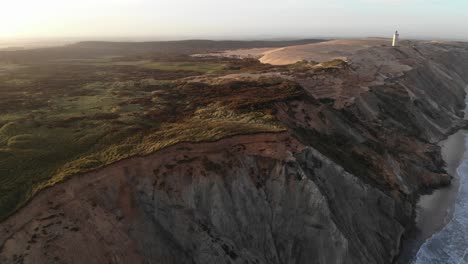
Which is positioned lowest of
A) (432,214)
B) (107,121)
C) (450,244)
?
(450,244)

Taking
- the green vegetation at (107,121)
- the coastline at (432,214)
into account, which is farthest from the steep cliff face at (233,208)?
the green vegetation at (107,121)

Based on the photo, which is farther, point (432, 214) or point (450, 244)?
point (432, 214)

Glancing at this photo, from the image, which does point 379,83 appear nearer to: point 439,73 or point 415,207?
point 415,207

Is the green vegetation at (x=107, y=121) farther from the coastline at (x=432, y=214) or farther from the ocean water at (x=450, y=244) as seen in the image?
the ocean water at (x=450, y=244)

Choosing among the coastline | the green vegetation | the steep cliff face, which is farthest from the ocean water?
the green vegetation

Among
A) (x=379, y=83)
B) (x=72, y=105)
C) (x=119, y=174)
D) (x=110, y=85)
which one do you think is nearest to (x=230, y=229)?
(x=119, y=174)

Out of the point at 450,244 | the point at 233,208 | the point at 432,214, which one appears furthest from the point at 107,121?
the point at 432,214

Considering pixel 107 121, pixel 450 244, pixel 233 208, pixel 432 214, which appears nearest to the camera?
pixel 233 208

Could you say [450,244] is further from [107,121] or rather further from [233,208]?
[107,121]
